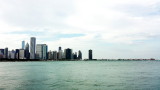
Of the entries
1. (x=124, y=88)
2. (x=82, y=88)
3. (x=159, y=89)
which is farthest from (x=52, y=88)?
(x=159, y=89)

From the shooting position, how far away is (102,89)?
175 ft

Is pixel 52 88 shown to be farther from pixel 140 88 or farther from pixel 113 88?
pixel 140 88

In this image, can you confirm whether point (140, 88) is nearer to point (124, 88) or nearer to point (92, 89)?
point (124, 88)

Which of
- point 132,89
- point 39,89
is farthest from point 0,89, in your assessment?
point 132,89

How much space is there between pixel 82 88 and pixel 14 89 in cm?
1538

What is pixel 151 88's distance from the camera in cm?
5497

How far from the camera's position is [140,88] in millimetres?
55000

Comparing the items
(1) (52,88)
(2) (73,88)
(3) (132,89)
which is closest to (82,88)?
(2) (73,88)

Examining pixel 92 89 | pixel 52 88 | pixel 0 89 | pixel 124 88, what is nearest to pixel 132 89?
pixel 124 88

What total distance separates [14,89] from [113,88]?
22.8 m

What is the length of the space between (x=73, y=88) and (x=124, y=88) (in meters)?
11.9

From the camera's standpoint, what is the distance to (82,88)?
53812 mm

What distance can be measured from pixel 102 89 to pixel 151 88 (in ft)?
38.6

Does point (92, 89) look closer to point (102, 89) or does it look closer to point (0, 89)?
point (102, 89)
